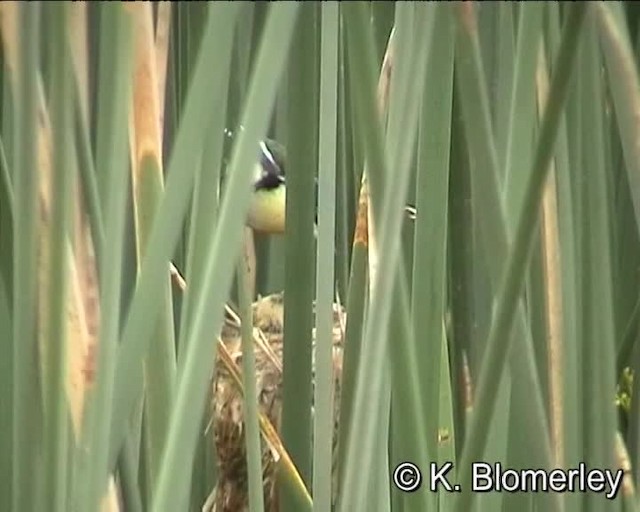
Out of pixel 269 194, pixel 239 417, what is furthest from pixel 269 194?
pixel 239 417

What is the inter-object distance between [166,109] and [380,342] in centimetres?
→ 25

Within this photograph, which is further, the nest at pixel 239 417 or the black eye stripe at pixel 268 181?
the black eye stripe at pixel 268 181

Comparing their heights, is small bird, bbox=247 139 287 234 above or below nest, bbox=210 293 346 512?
above

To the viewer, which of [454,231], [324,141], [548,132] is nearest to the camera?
[548,132]

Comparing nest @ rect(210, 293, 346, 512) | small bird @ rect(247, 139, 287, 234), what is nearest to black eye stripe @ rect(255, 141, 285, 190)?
small bird @ rect(247, 139, 287, 234)

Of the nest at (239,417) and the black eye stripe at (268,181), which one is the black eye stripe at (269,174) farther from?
the nest at (239,417)

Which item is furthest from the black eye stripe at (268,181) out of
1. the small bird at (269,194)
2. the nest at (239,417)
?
the nest at (239,417)

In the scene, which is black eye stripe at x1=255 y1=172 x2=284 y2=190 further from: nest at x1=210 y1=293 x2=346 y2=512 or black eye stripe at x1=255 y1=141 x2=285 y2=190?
nest at x1=210 y1=293 x2=346 y2=512

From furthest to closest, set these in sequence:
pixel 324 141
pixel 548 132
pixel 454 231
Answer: pixel 454 231 < pixel 324 141 < pixel 548 132

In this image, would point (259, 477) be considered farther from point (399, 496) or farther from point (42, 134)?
point (42, 134)

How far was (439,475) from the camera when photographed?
17.1 inches

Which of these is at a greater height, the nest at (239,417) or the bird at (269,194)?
the bird at (269,194)

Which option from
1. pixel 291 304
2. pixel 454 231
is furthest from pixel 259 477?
pixel 454 231

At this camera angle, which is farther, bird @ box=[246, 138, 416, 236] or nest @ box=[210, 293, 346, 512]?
bird @ box=[246, 138, 416, 236]
